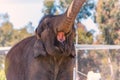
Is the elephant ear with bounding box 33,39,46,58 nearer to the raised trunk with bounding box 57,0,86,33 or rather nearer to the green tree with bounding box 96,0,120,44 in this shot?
the raised trunk with bounding box 57,0,86,33

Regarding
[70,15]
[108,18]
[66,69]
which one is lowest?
[108,18]

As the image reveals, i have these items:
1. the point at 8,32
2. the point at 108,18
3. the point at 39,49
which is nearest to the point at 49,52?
the point at 39,49

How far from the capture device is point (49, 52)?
0.79 metres

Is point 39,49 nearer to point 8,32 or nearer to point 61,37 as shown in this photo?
point 61,37

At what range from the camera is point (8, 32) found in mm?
3586

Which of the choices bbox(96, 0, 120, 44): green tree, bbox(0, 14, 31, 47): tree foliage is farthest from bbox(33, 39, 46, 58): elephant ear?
bbox(96, 0, 120, 44): green tree

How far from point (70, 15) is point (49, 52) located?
0.11 meters

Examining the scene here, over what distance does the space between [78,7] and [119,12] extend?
16.9 feet

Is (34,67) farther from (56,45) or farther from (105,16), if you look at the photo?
(105,16)

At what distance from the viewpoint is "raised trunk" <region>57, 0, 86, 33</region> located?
705 millimetres

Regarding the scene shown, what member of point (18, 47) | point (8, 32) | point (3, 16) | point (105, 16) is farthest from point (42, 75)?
point (105, 16)

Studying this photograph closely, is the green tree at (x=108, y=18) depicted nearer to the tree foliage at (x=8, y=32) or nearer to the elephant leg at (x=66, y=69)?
the tree foliage at (x=8, y=32)

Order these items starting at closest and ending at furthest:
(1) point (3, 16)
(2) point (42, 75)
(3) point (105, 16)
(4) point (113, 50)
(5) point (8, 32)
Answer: (2) point (42, 75) < (4) point (113, 50) < (5) point (8, 32) < (1) point (3, 16) < (3) point (105, 16)

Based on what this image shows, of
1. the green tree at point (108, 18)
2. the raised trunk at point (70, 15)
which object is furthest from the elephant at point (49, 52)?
the green tree at point (108, 18)
